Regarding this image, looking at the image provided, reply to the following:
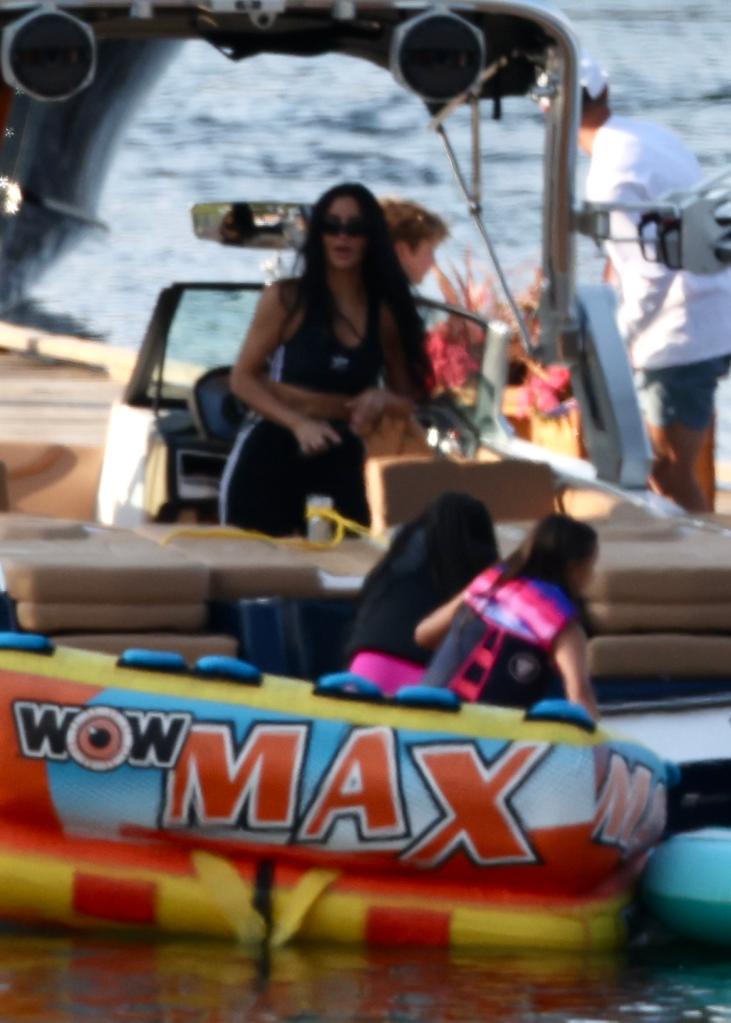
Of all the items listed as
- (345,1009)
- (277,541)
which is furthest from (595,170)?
(345,1009)

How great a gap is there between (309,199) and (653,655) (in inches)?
926

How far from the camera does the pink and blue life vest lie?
6340 millimetres

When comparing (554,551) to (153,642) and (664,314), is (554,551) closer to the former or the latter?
(153,642)

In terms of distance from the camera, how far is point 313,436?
7551 millimetres

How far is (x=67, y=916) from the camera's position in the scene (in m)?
6.10

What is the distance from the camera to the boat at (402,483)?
6.68m

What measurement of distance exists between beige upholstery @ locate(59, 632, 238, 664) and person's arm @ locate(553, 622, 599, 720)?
2.62 ft

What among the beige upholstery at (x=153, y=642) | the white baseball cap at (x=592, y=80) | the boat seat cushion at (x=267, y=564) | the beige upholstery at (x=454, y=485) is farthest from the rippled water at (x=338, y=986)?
the white baseball cap at (x=592, y=80)

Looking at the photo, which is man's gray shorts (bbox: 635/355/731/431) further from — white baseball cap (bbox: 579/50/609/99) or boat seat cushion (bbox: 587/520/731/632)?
boat seat cushion (bbox: 587/520/731/632)

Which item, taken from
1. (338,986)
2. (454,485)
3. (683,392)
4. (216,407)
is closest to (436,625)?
(338,986)

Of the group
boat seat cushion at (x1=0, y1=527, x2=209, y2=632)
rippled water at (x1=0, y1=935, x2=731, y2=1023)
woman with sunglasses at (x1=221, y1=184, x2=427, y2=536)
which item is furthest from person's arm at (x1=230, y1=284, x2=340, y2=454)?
rippled water at (x1=0, y1=935, x2=731, y2=1023)

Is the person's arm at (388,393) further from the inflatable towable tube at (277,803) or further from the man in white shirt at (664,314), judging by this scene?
the inflatable towable tube at (277,803)

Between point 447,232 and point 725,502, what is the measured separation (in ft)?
9.87

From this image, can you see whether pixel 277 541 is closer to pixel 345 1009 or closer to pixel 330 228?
pixel 330 228
